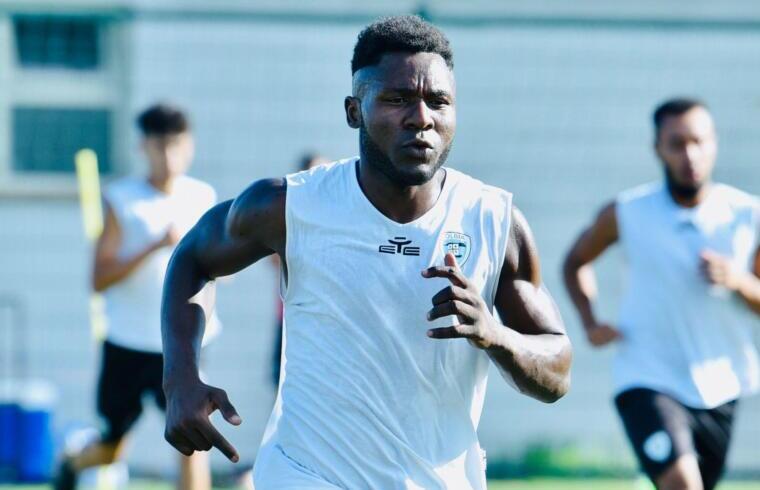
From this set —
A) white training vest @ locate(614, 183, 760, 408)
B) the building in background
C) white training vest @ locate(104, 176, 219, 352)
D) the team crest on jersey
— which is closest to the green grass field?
the building in background

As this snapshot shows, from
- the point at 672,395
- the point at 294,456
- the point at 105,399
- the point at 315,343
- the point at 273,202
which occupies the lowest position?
the point at 105,399

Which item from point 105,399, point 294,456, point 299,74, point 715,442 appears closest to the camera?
point 294,456

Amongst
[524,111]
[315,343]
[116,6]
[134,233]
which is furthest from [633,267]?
[116,6]

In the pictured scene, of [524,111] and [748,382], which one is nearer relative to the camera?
[748,382]

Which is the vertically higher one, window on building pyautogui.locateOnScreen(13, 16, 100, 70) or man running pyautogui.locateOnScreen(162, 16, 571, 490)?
man running pyautogui.locateOnScreen(162, 16, 571, 490)

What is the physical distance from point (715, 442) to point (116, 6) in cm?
654

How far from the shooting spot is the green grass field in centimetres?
1088

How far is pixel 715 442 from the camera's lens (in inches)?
270

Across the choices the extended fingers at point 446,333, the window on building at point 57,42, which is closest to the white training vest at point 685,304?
the extended fingers at point 446,333

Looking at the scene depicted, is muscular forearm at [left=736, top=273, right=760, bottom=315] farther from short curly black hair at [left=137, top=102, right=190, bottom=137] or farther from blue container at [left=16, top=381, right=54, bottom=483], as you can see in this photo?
blue container at [left=16, top=381, right=54, bottom=483]

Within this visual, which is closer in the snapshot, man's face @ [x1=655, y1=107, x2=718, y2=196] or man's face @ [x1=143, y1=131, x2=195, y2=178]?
man's face @ [x1=655, y1=107, x2=718, y2=196]

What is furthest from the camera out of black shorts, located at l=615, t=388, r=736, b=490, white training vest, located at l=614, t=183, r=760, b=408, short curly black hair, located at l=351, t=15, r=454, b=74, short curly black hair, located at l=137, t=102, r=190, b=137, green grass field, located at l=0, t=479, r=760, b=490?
green grass field, located at l=0, t=479, r=760, b=490

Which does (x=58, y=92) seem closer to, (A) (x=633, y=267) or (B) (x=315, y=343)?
(A) (x=633, y=267)

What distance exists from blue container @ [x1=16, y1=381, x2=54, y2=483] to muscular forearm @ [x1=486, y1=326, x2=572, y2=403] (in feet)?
24.3
